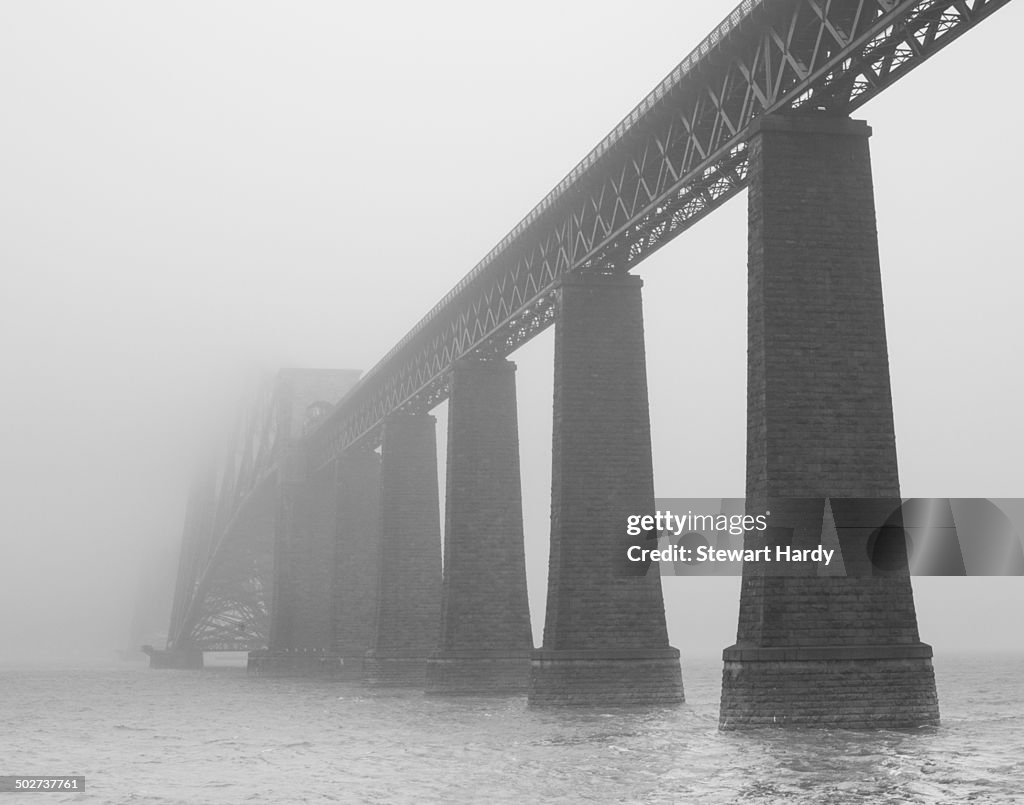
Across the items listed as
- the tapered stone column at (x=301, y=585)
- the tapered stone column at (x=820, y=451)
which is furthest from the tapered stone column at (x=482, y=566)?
the tapered stone column at (x=301, y=585)

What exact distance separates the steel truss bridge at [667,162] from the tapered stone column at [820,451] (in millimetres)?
1628

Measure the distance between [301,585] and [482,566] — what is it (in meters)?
37.5

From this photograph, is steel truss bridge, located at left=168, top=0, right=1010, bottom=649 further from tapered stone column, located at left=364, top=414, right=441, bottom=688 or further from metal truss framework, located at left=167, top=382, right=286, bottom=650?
metal truss framework, located at left=167, top=382, right=286, bottom=650

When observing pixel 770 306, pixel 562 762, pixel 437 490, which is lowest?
pixel 562 762

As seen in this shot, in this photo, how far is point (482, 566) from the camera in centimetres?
5059

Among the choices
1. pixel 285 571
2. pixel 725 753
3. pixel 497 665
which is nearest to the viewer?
pixel 725 753

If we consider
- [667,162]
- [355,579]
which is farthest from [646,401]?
[355,579]

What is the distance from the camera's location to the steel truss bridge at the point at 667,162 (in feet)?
90.6

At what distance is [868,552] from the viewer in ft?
91.0

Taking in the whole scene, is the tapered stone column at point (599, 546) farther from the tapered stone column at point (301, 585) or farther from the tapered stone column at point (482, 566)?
the tapered stone column at point (301, 585)

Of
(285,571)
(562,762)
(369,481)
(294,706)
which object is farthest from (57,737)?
(285,571)

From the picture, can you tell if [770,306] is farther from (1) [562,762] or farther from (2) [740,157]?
(1) [562,762]

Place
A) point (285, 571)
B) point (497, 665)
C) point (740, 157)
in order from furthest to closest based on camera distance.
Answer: point (285, 571)
point (497, 665)
point (740, 157)

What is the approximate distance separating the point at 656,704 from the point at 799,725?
13.4 meters
